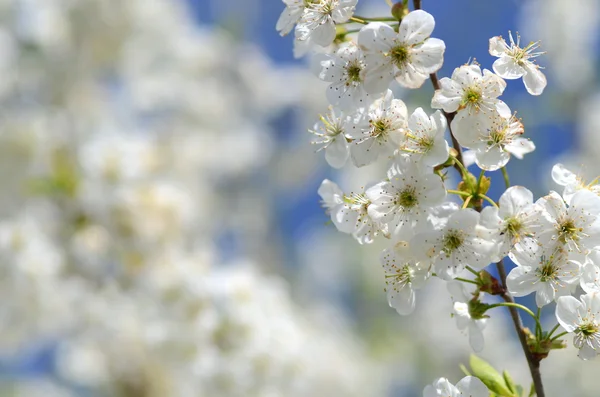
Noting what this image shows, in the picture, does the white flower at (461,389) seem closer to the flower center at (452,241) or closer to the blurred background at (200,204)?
the flower center at (452,241)

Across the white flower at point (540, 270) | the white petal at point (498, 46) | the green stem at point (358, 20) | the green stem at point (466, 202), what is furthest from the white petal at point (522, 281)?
the green stem at point (358, 20)

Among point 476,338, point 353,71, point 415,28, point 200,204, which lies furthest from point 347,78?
point 200,204

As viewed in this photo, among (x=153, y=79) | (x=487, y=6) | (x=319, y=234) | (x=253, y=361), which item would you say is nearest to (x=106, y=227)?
(x=253, y=361)

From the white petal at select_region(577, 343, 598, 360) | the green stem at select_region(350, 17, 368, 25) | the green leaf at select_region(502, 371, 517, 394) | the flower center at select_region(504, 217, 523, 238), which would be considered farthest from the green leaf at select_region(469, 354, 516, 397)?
the green stem at select_region(350, 17, 368, 25)

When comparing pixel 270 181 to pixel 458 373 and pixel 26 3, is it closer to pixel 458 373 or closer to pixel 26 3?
pixel 458 373

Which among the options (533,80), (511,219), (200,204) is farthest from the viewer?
(200,204)

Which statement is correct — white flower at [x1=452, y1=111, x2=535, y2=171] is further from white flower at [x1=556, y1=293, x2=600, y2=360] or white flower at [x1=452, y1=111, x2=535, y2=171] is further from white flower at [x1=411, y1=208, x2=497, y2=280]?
white flower at [x1=556, y1=293, x2=600, y2=360]

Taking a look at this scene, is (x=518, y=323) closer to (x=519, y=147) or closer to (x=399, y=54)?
(x=519, y=147)
